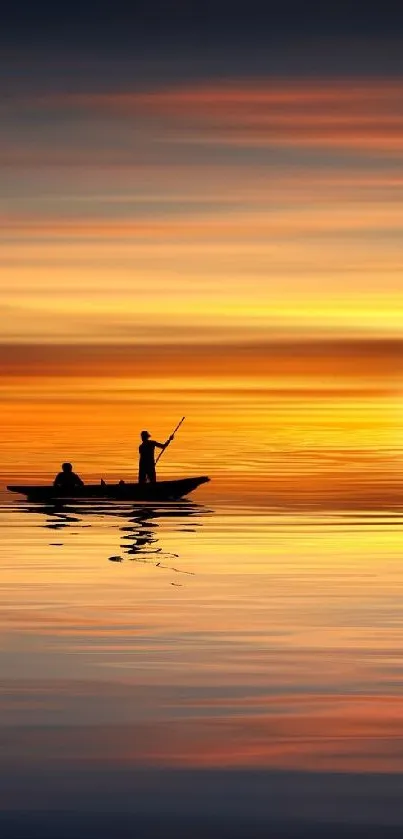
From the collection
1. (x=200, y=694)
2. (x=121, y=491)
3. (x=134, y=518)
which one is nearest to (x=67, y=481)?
(x=121, y=491)

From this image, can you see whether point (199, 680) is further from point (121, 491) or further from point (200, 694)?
point (121, 491)

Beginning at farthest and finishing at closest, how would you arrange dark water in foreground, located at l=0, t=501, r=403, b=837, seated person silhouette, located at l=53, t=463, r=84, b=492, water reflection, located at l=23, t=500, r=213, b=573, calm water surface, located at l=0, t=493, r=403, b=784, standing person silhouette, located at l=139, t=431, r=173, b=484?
seated person silhouette, located at l=53, t=463, r=84, b=492 → standing person silhouette, located at l=139, t=431, r=173, b=484 → water reflection, located at l=23, t=500, r=213, b=573 → calm water surface, located at l=0, t=493, r=403, b=784 → dark water in foreground, located at l=0, t=501, r=403, b=837

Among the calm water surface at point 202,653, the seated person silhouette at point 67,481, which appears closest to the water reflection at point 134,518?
the calm water surface at point 202,653

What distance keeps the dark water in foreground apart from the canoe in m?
17.5

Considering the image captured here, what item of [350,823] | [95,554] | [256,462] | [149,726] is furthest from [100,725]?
[256,462]

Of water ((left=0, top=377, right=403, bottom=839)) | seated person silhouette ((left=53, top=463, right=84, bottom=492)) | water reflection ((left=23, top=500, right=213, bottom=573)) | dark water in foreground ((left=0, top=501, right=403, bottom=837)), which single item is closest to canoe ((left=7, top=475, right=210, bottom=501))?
seated person silhouette ((left=53, top=463, right=84, bottom=492))

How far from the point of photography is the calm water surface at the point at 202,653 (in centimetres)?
1534

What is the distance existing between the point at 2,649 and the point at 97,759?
574 cm

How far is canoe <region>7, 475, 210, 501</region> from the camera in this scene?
50312 mm

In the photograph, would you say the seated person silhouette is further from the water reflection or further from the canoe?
the water reflection

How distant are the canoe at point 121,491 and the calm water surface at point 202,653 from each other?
1371 centimetres

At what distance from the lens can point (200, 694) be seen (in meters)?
17.5

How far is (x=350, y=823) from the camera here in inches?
511

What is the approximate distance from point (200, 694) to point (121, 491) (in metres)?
33.0
